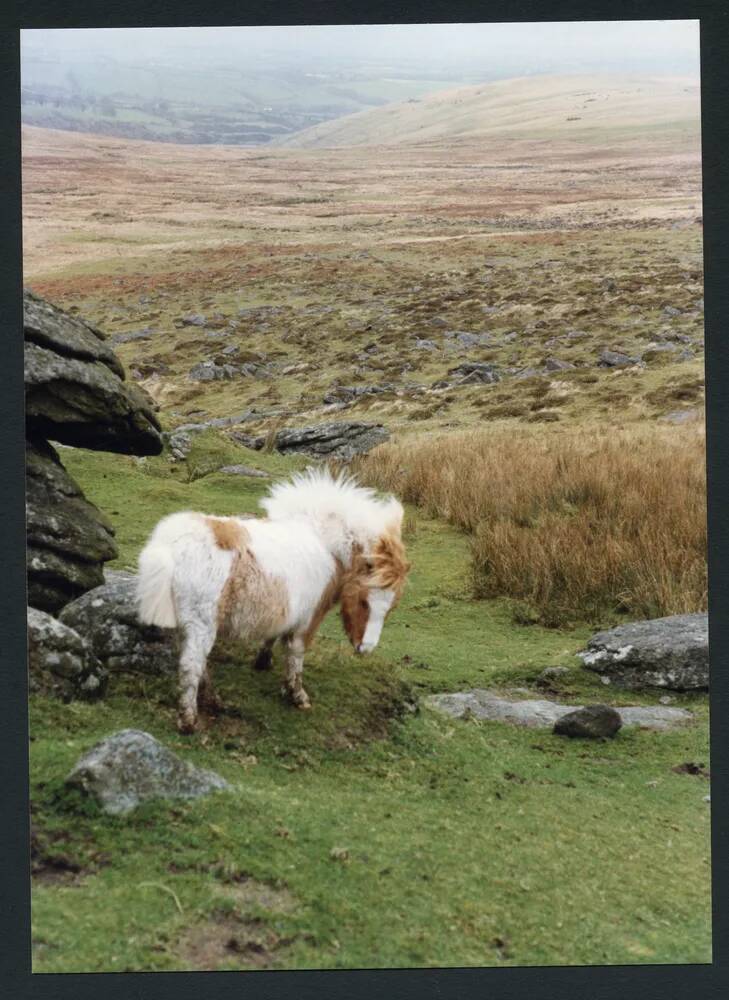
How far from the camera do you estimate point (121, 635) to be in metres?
6.82

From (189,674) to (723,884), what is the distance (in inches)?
159

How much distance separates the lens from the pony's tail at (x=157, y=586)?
607cm

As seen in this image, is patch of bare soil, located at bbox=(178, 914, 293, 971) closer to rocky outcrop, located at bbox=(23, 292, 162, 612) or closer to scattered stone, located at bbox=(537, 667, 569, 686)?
rocky outcrop, located at bbox=(23, 292, 162, 612)

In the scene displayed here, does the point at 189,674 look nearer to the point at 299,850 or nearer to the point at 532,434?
the point at 299,850

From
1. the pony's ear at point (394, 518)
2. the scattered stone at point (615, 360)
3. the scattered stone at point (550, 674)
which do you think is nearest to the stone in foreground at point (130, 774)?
the pony's ear at point (394, 518)

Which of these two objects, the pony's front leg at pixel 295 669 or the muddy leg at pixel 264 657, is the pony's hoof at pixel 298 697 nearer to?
the pony's front leg at pixel 295 669

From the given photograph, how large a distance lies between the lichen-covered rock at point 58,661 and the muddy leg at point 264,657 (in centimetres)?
127

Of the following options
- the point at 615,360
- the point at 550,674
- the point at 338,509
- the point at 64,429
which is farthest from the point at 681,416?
the point at 64,429

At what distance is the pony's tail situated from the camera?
6.07 meters

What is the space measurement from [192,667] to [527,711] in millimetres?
3378

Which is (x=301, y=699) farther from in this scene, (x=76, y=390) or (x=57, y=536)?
(x=76, y=390)

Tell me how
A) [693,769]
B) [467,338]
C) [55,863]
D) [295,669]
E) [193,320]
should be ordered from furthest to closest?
[193,320] < [467,338] < [693,769] < [295,669] < [55,863]

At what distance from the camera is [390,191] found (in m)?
39.2

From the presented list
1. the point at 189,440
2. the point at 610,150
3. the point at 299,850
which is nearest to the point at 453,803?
the point at 299,850
